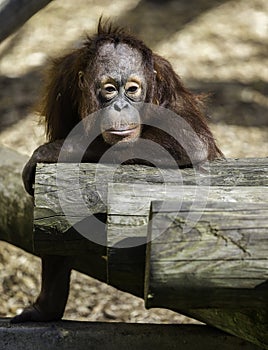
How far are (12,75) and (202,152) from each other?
431cm

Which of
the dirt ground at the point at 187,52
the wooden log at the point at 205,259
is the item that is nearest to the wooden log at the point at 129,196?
the wooden log at the point at 205,259

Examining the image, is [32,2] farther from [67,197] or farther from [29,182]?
[67,197]

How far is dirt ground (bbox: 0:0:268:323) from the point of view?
6.91 m

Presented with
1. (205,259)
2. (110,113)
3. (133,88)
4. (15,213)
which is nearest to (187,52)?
(15,213)

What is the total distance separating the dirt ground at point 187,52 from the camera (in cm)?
691

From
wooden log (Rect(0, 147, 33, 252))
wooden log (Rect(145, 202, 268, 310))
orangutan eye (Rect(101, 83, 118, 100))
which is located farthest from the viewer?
wooden log (Rect(0, 147, 33, 252))

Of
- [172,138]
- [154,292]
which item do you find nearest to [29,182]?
[172,138]

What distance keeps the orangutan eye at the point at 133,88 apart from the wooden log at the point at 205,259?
5.09 ft

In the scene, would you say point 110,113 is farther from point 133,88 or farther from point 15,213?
point 15,213

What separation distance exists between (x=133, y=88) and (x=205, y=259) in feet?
5.60

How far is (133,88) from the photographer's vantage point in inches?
149

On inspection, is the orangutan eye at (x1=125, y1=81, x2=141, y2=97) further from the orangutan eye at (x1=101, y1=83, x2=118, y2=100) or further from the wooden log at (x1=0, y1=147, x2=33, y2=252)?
the wooden log at (x1=0, y1=147, x2=33, y2=252)

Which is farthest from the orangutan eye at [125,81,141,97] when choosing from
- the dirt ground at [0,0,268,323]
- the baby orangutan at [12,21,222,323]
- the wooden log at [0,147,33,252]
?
the dirt ground at [0,0,268,323]

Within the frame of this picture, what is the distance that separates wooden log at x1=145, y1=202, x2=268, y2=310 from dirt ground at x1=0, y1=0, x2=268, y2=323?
14.2 feet
